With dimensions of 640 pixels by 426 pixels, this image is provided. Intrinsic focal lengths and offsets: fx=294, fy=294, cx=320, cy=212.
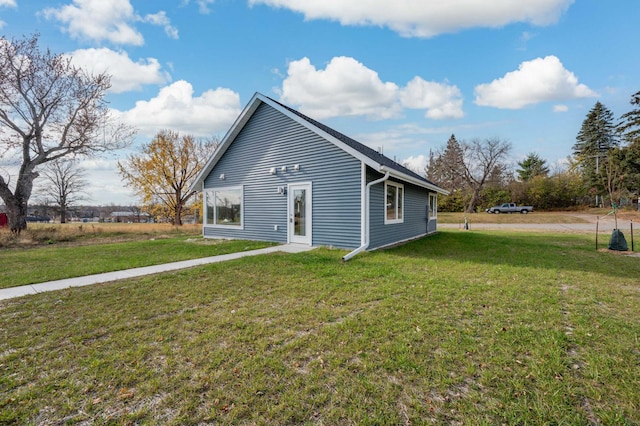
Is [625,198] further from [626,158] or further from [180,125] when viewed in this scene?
[180,125]

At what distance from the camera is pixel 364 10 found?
9195 mm

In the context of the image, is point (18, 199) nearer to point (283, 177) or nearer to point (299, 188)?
point (283, 177)

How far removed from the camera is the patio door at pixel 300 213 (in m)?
9.75

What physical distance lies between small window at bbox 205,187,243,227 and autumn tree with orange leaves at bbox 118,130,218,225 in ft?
40.1

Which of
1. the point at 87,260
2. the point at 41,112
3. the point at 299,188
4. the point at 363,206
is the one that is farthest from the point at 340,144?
the point at 41,112

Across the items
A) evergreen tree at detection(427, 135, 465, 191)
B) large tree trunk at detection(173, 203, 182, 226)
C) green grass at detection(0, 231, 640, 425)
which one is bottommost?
green grass at detection(0, 231, 640, 425)

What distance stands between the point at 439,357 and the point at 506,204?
39622mm

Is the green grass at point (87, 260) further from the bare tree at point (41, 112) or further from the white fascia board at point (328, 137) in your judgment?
the bare tree at point (41, 112)

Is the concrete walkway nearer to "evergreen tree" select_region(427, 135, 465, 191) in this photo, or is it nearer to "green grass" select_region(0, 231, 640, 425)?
"green grass" select_region(0, 231, 640, 425)

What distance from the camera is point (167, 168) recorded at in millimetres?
24062

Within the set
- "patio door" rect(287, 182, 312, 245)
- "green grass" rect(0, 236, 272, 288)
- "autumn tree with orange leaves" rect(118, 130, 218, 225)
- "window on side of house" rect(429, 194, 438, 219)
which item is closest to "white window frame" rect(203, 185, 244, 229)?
"green grass" rect(0, 236, 272, 288)

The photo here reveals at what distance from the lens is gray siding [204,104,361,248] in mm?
8938

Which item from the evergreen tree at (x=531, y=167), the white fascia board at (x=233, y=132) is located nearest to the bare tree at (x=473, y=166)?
the evergreen tree at (x=531, y=167)

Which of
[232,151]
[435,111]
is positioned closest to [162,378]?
[232,151]
